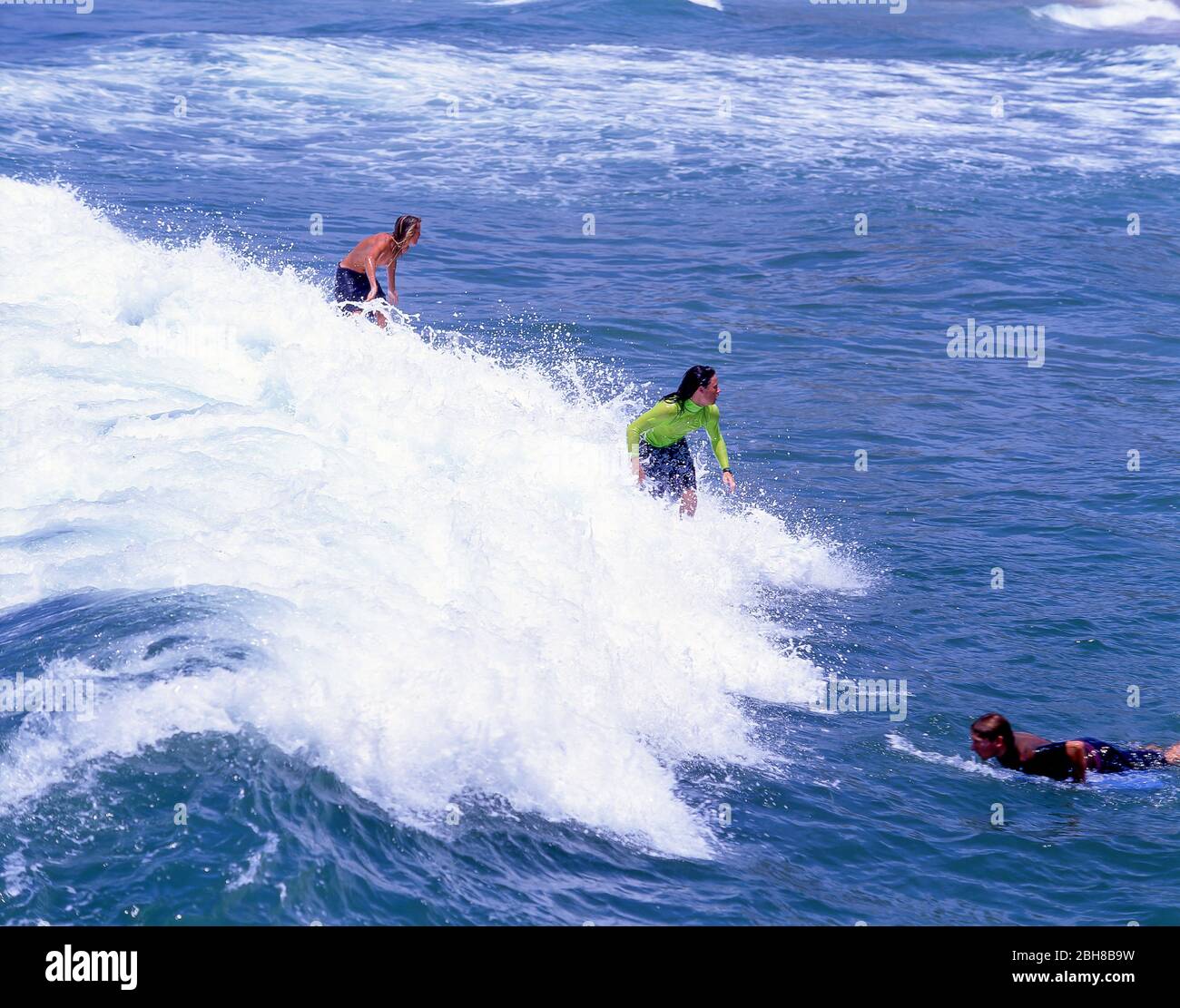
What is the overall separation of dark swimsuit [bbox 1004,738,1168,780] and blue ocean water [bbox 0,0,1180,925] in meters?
0.10

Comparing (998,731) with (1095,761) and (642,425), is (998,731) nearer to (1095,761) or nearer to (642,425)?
(1095,761)

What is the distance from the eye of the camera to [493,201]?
23.0 meters

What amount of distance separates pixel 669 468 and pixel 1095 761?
4.55m

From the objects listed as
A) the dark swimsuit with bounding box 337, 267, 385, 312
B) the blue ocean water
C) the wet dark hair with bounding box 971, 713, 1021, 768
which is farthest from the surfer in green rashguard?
the dark swimsuit with bounding box 337, 267, 385, 312

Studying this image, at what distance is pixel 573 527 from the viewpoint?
10555mm

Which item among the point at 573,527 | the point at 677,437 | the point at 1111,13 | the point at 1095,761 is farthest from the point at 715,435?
the point at 1111,13

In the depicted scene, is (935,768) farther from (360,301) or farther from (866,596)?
(360,301)

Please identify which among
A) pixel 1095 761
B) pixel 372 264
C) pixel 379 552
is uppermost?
pixel 372 264

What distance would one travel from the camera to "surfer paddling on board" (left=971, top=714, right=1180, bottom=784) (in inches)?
325

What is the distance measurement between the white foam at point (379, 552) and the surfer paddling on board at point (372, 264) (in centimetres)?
28

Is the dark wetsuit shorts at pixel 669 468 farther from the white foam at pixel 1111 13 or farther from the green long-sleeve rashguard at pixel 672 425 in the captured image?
the white foam at pixel 1111 13

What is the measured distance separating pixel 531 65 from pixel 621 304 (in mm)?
16283
